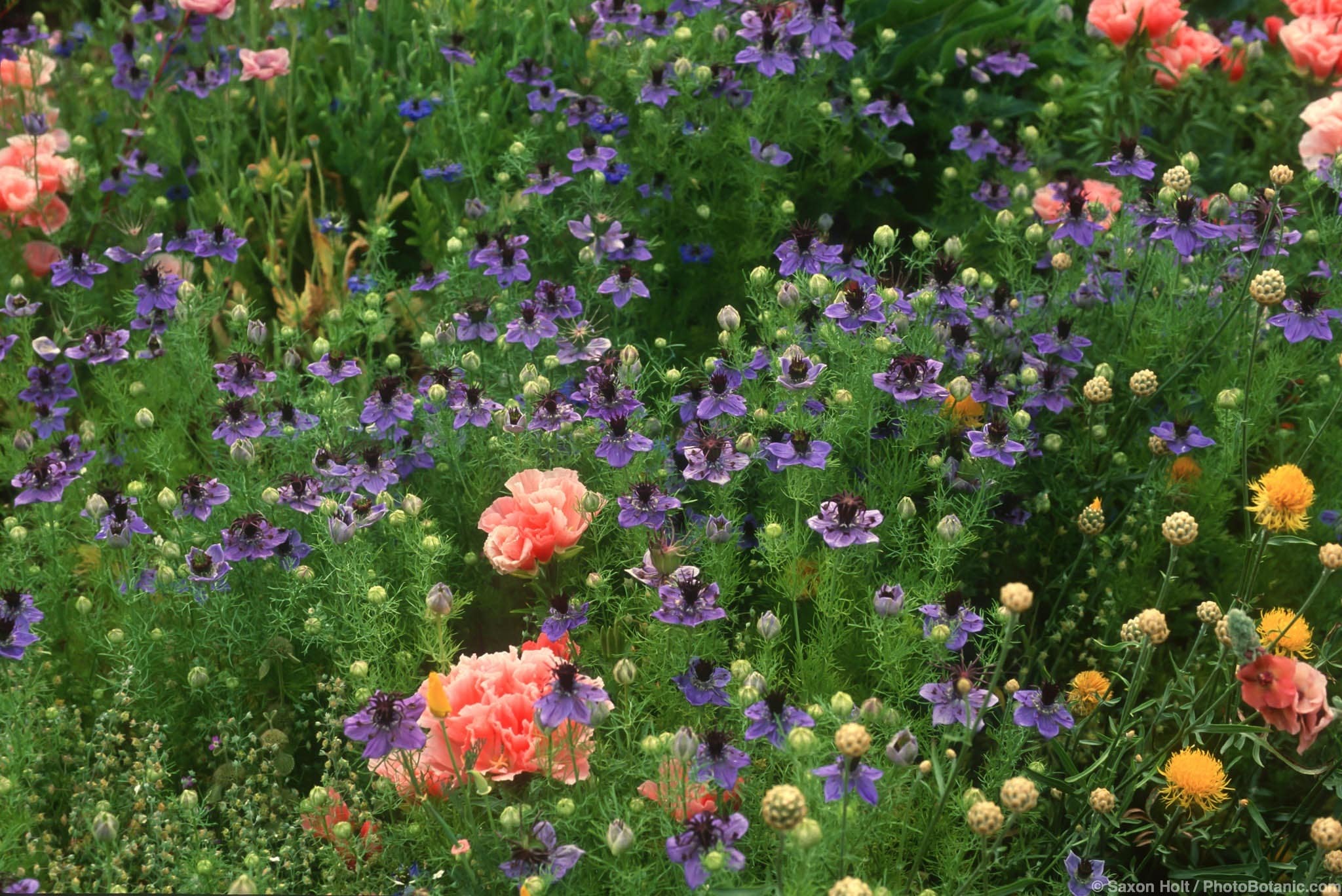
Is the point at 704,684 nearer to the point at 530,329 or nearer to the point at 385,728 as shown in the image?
the point at 385,728

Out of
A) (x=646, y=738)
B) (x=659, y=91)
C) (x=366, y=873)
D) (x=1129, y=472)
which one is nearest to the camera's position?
(x=646, y=738)

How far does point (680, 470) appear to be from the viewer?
2473mm

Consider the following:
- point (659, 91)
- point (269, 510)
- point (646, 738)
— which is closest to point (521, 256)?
point (659, 91)

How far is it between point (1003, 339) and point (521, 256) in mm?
1133

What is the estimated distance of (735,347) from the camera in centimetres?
250

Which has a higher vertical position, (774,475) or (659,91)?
(659,91)

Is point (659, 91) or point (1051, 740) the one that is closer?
point (1051, 740)

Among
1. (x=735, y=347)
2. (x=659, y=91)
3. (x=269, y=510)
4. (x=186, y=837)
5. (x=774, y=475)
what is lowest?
(x=186, y=837)

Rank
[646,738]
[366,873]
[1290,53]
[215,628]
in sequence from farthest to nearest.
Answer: [1290,53] < [215,628] < [366,873] < [646,738]

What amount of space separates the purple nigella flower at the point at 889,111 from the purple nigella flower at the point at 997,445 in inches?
46.9

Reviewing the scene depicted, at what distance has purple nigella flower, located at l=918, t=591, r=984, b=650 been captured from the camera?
2.04 meters

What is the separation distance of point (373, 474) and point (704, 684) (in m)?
0.85

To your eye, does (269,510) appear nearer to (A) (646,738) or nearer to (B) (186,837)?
(B) (186,837)

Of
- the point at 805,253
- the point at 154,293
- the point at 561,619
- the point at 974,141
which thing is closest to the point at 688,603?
the point at 561,619
